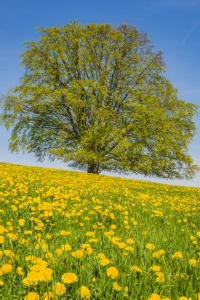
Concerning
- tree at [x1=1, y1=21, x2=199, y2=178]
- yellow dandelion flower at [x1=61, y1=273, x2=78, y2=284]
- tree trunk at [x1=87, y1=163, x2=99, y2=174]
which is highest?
tree at [x1=1, y1=21, x2=199, y2=178]

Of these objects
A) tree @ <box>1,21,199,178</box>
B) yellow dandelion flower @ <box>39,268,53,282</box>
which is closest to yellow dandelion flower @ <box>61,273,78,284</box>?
yellow dandelion flower @ <box>39,268,53,282</box>

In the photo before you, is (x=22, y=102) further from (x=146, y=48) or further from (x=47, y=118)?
(x=146, y=48)

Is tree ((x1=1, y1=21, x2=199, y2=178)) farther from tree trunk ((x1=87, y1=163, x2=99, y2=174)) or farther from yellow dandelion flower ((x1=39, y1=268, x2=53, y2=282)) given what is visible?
yellow dandelion flower ((x1=39, y1=268, x2=53, y2=282))

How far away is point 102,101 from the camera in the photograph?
1752 cm

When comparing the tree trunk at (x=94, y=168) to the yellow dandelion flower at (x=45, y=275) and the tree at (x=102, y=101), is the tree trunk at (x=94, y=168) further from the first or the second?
the yellow dandelion flower at (x=45, y=275)

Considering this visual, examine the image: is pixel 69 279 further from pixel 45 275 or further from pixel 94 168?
pixel 94 168

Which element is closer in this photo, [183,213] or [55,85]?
[183,213]

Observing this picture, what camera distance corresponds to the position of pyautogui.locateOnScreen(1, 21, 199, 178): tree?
17.0 meters

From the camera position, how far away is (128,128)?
16.8 meters

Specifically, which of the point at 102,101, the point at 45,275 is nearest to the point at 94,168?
the point at 102,101

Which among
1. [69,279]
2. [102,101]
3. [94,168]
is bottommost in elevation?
[69,279]

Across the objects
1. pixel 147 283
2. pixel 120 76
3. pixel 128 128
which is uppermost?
pixel 120 76

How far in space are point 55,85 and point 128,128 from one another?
6.68 metres

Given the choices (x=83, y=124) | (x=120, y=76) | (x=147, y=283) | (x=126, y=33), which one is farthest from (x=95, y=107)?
(x=147, y=283)
